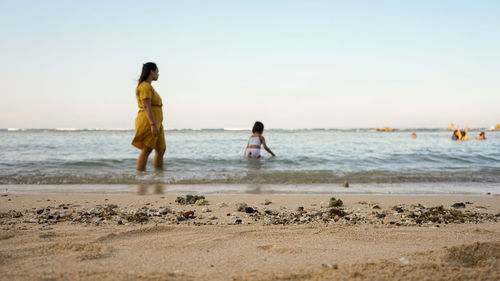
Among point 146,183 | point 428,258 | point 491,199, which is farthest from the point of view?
point 146,183

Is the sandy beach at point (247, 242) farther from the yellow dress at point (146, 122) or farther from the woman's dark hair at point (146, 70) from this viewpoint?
the woman's dark hair at point (146, 70)

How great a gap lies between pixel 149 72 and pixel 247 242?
491cm

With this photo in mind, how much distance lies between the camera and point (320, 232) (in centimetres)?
238

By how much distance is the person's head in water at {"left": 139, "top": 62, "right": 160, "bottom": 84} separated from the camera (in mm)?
6234

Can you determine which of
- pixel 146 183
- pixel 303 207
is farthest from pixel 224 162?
pixel 303 207

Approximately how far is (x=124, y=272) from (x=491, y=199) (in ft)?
14.5

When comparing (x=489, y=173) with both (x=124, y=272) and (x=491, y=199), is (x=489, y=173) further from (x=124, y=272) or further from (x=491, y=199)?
(x=124, y=272)

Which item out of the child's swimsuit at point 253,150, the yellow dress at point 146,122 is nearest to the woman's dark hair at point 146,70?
the yellow dress at point 146,122

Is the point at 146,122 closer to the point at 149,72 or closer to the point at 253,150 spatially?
the point at 149,72

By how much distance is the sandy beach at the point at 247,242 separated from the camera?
1.60 metres

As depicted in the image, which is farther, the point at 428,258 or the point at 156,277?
the point at 428,258

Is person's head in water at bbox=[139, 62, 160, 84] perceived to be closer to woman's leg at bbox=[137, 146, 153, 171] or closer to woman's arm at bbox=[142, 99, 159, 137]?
woman's arm at bbox=[142, 99, 159, 137]

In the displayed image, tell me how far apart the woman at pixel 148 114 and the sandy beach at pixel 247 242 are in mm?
2824

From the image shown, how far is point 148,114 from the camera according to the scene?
243 inches
